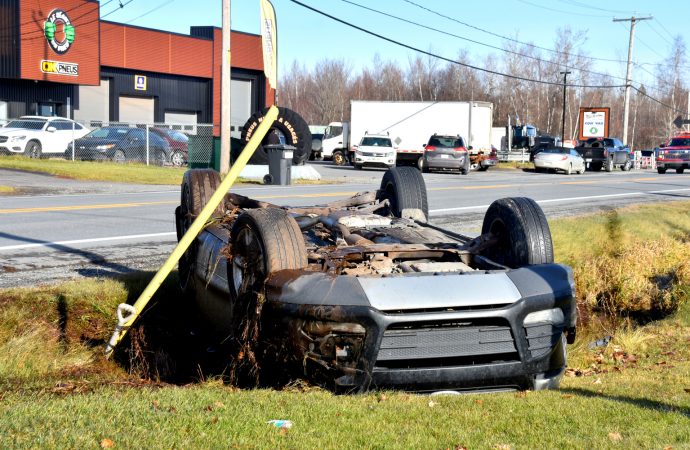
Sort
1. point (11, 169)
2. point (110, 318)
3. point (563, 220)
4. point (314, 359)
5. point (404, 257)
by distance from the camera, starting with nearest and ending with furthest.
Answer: point (314, 359)
point (404, 257)
point (110, 318)
point (563, 220)
point (11, 169)

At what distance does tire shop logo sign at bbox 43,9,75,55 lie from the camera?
37969 mm

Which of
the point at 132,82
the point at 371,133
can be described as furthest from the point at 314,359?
the point at 132,82

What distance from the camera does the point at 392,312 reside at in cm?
446

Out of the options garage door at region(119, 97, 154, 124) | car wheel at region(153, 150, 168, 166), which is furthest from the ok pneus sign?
car wheel at region(153, 150, 168, 166)

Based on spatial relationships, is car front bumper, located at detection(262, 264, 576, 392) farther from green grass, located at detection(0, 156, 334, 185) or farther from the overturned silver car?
green grass, located at detection(0, 156, 334, 185)

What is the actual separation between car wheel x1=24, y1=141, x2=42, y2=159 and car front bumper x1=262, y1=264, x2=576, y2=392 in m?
28.3

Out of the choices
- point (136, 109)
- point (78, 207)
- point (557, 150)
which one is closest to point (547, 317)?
point (78, 207)

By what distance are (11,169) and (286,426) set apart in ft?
79.9

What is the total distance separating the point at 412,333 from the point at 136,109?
148 ft

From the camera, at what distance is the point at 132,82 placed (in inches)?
1806

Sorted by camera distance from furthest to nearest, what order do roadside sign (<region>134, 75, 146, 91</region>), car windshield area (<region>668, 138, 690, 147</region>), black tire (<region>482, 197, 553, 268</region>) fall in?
1. roadside sign (<region>134, 75, 146, 91</region>)
2. car windshield area (<region>668, 138, 690, 147</region>)
3. black tire (<region>482, 197, 553, 268</region>)

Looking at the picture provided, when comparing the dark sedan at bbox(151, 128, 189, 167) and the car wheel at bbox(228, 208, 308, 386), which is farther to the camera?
the dark sedan at bbox(151, 128, 189, 167)

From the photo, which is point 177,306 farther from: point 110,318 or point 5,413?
point 5,413

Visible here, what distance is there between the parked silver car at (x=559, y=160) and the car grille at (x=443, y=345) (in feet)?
125
